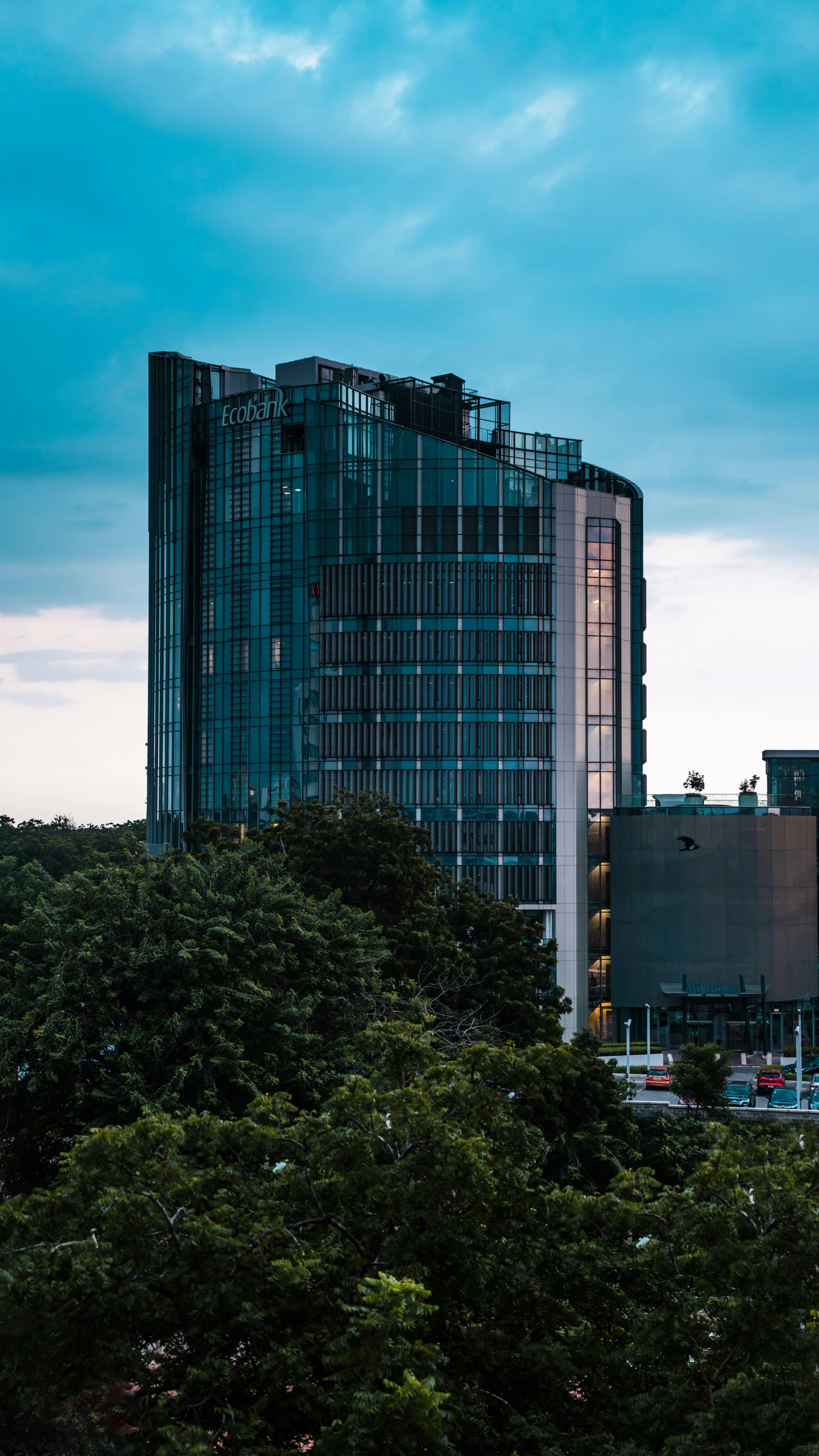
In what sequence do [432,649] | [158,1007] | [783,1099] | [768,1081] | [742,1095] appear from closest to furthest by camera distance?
[158,1007] → [783,1099] → [742,1095] → [768,1081] → [432,649]

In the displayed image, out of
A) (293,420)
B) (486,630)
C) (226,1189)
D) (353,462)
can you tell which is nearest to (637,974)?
(486,630)

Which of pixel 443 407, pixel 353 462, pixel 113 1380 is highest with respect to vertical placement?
pixel 443 407

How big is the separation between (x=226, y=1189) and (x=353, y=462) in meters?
67.1

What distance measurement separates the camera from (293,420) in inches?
Result: 3214

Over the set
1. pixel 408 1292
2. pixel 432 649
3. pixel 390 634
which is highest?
pixel 390 634

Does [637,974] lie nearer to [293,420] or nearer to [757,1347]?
[293,420]

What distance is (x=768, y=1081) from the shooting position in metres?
60.7

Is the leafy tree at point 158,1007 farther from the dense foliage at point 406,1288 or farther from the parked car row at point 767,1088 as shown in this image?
the parked car row at point 767,1088

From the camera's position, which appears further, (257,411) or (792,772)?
(792,772)

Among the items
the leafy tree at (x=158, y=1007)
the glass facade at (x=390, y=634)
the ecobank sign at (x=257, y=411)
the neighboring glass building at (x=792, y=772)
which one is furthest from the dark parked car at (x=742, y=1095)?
the neighboring glass building at (x=792, y=772)

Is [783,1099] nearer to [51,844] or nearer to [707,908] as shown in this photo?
[707,908]

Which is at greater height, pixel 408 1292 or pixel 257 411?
pixel 257 411

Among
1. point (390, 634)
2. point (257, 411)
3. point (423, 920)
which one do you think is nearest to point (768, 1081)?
point (423, 920)

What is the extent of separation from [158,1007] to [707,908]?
55.7 m
